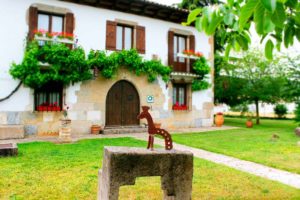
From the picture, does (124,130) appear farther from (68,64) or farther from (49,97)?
(68,64)

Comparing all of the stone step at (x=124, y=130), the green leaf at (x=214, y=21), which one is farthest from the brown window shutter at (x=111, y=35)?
the green leaf at (x=214, y=21)

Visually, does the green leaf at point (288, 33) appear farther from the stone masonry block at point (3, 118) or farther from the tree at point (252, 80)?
the tree at point (252, 80)

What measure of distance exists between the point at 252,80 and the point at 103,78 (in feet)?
32.5

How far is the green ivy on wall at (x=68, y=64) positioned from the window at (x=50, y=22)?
1026mm

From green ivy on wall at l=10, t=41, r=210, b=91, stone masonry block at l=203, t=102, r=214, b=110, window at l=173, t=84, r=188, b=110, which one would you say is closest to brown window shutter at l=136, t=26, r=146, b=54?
green ivy on wall at l=10, t=41, r=210, b=91

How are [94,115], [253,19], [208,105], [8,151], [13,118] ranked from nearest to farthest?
[253,19] < [8,151] < [13,118] < [94,115] < [208,105]

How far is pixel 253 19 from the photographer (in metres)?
1.91

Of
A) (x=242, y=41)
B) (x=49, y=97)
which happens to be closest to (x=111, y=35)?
(x=49, y=97)

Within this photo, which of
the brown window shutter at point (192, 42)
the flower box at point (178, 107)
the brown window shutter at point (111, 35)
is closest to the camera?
the brown window shutter at point (111, 35)

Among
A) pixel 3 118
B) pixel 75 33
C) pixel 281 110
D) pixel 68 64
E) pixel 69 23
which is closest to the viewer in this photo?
pixel 3 118

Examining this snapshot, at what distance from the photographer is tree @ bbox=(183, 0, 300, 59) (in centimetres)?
169

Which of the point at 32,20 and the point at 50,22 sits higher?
the point at 50,22

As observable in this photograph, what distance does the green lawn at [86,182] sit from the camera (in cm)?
420

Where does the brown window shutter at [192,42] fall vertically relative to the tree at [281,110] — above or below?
above
